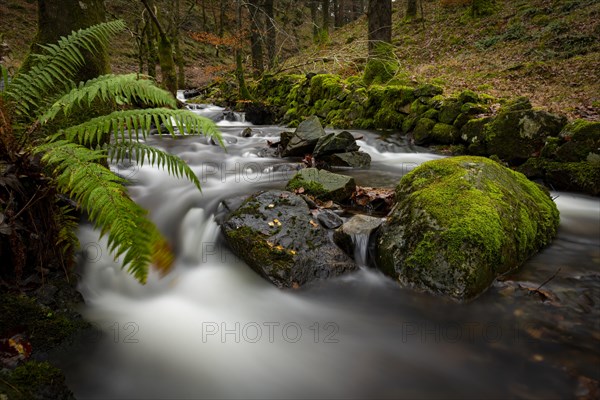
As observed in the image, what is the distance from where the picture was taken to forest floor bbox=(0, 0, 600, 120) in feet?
27.3

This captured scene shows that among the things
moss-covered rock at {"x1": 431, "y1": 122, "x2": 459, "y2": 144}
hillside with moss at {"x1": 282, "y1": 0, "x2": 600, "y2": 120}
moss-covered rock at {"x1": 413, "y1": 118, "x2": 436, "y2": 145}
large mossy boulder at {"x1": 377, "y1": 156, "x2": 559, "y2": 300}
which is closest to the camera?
large mossy boulder at {"x1": 377, "y1": 156, "x2": 559, "y2": 300}

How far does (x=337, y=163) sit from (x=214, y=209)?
2726 mm

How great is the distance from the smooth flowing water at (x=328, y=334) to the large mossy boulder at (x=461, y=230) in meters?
0.15

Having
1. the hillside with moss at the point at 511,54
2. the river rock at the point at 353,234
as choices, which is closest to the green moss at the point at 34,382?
the river rock at the point at 353,234

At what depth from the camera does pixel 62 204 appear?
2.99 metres

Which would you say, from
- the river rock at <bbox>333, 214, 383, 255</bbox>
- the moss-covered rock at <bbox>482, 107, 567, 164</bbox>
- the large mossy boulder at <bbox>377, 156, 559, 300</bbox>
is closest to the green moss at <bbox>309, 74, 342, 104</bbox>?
the moss-covered rock at <bbox>482, 107, 567, 164</bbox>

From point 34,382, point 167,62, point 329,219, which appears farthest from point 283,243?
point 167,62

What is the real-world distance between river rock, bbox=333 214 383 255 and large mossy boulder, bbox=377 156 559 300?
0.38 feet

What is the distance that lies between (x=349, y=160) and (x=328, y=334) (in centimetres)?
412

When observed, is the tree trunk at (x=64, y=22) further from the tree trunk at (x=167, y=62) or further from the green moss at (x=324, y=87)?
the green moss at (x=324, y=87)

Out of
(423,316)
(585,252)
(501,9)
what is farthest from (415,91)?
(501,9)

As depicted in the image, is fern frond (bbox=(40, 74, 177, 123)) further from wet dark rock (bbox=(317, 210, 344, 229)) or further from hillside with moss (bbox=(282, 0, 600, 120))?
hillside with moss (bbox=(282, 0, 600, 120))

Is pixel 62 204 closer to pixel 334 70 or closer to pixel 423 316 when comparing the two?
pixel 423 316

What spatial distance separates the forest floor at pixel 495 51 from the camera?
831 centimetres
